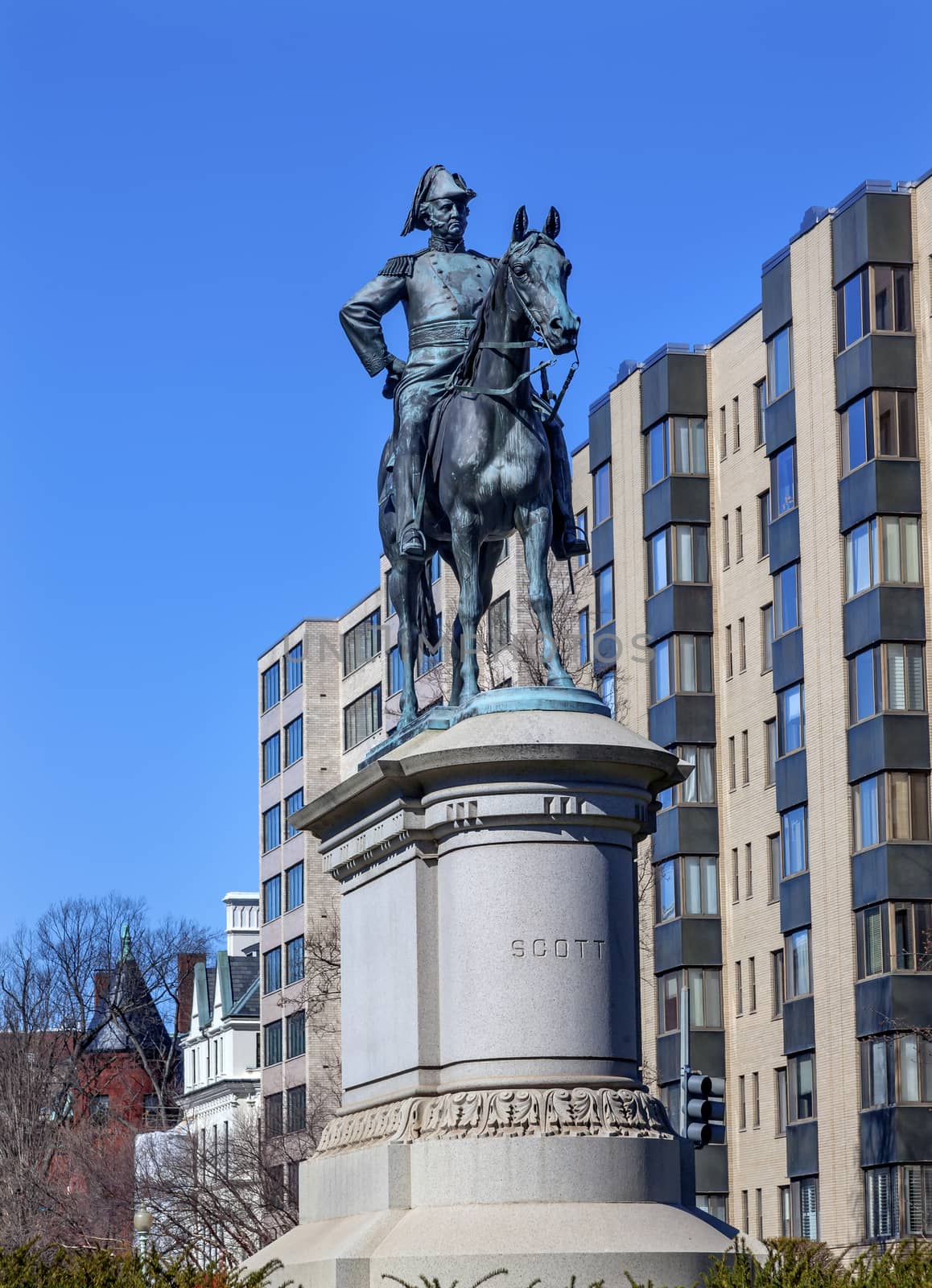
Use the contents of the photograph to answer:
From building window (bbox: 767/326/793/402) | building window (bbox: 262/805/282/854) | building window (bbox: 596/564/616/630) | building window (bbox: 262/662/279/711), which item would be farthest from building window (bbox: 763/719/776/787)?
building window (bbox: 262/662/279/711)

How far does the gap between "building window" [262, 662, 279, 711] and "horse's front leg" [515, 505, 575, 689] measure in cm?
9110

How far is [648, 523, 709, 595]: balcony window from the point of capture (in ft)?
232

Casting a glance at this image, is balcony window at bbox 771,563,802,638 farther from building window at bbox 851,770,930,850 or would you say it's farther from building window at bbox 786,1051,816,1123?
building window at bbox 786,1051,816,1123

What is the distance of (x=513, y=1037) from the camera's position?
583 inches

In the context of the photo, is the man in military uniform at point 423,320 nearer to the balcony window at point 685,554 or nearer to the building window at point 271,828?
the balcony window at point 685,554

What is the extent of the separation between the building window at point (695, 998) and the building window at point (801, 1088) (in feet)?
17.3

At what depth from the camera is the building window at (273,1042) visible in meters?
103

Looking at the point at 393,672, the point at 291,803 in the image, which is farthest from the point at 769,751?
the point at 291,803

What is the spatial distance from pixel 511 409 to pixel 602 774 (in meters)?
2.75

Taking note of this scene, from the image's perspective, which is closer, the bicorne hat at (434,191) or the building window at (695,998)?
the bicorne hat at (434,191)

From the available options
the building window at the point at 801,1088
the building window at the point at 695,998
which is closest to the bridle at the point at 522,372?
the building window at the point at 801,1088

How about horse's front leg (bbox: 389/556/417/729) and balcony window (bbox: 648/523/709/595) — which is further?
balcony window (bbox: 648/523/709/595)

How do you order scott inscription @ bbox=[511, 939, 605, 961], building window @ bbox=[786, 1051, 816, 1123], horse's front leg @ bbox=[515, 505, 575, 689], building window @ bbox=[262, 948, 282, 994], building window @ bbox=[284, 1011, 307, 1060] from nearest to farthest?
1. scott inscription @ bbox=[511, 939, 605, 961]
2. horse's front leg @ bbox=[515, 505, 575, 689]
3. building window @ bbox=[786, 1051, 816, 1123]
4. building window @ bbox=[284, 1011, 307, 1060]
5. building window @ bbox=[262, 948, 282, 994]

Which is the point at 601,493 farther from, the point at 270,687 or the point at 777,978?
the point at 270,687
